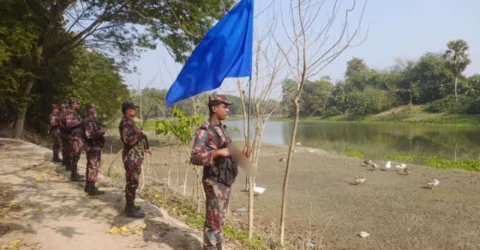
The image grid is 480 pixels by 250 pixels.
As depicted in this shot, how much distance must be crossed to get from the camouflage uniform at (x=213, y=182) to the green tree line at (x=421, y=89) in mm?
40764

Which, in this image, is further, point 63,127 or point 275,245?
point 63,127

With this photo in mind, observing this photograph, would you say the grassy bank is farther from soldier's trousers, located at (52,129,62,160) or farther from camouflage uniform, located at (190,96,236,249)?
camouflage uniform, located at (190,96,236,249)

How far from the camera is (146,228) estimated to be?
5039 mm

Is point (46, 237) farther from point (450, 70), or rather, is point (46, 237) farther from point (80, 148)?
point (450, 70)

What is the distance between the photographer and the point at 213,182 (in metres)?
3.77

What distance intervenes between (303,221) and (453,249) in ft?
10.2

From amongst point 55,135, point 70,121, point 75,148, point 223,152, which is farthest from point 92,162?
point 55,135

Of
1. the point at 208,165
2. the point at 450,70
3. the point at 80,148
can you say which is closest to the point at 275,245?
the point at 208,165

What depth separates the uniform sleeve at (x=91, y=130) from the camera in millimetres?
6344

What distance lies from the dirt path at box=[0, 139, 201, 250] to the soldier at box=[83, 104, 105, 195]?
0.30 meters

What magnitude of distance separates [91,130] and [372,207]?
301 inches

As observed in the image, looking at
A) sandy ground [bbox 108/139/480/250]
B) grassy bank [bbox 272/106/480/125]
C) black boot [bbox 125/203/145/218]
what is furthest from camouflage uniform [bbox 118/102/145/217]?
grassy bank [bbox 272/106/480/125]

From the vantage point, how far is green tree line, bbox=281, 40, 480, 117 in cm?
5038

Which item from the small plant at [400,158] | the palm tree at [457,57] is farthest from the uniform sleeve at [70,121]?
the palm tree at [457,57]
